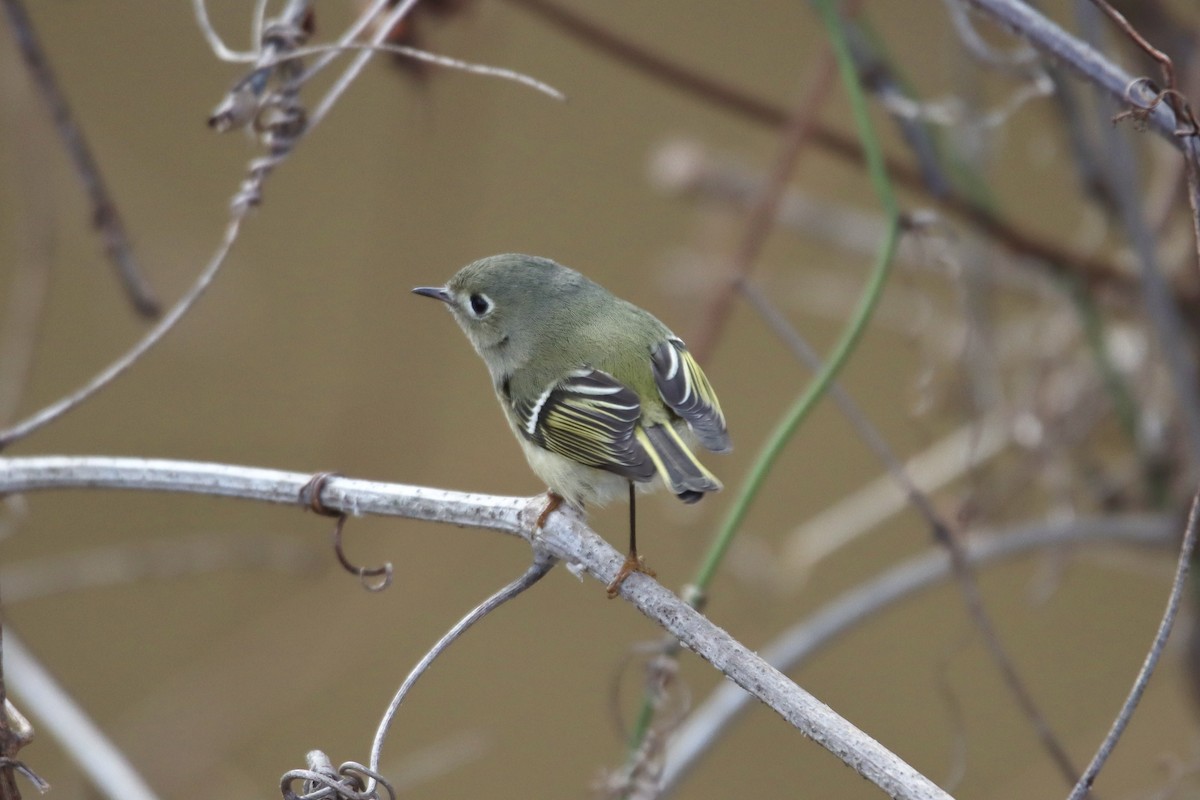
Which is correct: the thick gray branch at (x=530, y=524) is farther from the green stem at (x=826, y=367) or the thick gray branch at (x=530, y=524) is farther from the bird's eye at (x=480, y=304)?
the bird's eye at (x=480, y=304)

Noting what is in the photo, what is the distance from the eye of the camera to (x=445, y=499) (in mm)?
1044

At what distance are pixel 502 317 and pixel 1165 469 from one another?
1.09 meters

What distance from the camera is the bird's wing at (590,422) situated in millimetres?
1232

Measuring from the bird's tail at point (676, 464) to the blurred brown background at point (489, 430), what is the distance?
1.58m

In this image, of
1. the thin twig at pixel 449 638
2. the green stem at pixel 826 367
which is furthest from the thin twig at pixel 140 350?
the green stem at pixel 826 367

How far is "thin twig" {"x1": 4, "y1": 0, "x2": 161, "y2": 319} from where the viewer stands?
1363mm

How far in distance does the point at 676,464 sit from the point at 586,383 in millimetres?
226

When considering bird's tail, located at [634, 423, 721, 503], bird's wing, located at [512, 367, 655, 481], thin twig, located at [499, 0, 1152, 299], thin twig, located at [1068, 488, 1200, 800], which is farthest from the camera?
thin twig, located at [499, 0, 1152, 299]

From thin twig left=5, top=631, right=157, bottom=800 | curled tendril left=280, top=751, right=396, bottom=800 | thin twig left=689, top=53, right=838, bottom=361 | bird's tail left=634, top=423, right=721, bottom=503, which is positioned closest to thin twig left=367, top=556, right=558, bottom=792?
curled tendril left=280, top=751, right=396, bottom=800

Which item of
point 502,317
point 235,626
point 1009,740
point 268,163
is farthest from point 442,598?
point 268,163

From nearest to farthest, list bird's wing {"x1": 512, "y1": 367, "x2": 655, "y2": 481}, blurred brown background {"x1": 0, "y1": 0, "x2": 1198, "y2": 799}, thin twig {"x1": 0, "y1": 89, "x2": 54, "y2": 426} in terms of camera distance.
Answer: bird's wing {"x1": 512, "y1": 367, "x2": 655, "y2": 481}
thin twig {"x1": 0, "y1": 89, "x2": 54, "y2": 426}
blurred brown background {"x1": 0, "y1": 0, "x2": 1198, "y2": 799}

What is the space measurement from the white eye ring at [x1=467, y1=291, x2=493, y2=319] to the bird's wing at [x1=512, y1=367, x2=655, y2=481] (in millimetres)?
162

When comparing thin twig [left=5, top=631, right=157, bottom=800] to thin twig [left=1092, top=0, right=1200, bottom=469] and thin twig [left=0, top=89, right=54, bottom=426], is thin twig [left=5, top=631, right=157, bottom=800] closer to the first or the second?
thin twig [left=0, top=89, right=54, bottom=426]

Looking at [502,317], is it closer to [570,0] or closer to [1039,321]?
Result: [1039,321]
